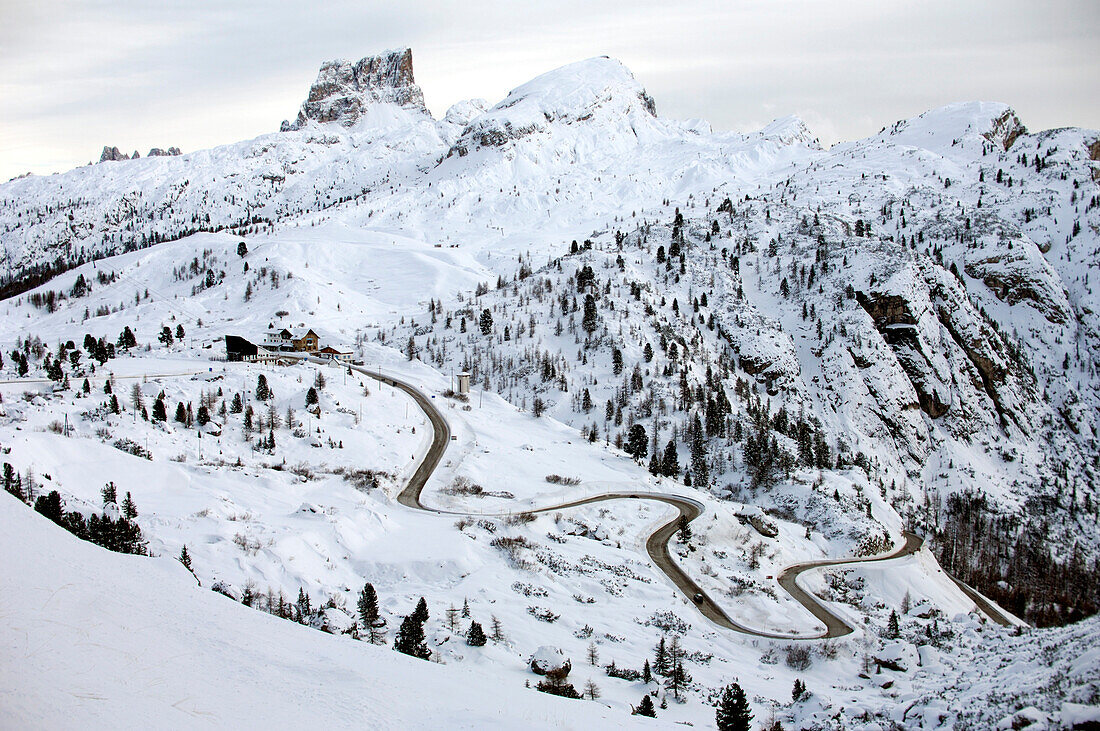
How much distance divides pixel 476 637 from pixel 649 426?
80882 mm

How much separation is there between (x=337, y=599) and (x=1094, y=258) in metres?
233

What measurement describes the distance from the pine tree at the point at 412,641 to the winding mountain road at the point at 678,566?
20276 mm

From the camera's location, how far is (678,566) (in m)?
46.2

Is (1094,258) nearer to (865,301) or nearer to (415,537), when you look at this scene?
(865,301)

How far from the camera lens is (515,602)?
33.5 meters

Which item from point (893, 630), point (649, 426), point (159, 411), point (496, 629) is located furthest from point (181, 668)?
point (649, 426)

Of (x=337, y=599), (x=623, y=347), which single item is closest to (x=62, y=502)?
(x=337, y=599)

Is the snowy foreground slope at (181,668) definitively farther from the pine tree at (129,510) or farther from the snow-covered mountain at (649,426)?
the pine tree at (129,510)

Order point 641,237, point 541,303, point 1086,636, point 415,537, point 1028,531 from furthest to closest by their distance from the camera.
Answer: point 641,237
point 541,303
point 1028,531
point 415,537
point 1086,636

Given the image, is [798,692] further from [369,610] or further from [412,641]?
[369,610]

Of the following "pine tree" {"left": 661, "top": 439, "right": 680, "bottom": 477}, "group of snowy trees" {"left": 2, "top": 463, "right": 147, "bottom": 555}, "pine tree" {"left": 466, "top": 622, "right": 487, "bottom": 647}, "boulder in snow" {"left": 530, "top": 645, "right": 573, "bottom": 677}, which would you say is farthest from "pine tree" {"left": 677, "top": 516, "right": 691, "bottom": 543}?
"group of snowy trees" {"left": 2, "top": 463, "right": 147, "bottom": 555}

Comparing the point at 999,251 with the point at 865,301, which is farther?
the point at 999,251

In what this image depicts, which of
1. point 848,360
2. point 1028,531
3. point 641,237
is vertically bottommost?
point 1028,531

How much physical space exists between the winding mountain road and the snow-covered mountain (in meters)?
1.49
